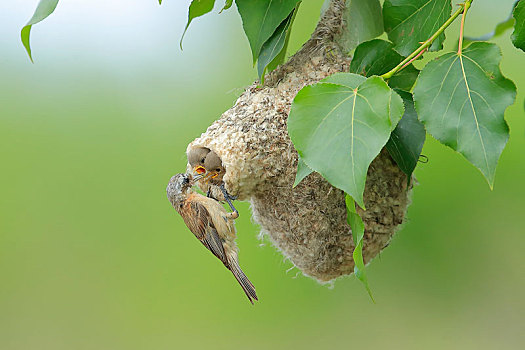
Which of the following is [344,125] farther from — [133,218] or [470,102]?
[133,218]

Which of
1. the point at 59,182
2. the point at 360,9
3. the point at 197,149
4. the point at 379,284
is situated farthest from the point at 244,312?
the point at 360,9

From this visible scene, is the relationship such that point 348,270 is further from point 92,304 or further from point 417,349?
point 92,304

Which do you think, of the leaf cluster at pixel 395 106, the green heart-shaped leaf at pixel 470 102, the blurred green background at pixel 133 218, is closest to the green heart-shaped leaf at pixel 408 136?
the leaf cluster at pixel 395 106

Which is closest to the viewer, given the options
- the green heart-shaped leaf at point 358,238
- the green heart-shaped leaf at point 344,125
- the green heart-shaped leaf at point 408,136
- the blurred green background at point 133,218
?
the green heart-shaped leaf at point 344,125

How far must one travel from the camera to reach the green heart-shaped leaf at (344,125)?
650 mm

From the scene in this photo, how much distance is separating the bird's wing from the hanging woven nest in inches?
3.5

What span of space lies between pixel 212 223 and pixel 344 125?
437 millimetres

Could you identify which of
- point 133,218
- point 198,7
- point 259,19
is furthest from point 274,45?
point 133,218

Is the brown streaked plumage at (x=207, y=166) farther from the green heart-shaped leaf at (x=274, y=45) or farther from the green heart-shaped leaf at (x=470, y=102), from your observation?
the green heart-shaped leaf at (x=470, y=102)

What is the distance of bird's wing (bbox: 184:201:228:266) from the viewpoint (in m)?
1.03

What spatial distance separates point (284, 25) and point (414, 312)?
1316mm

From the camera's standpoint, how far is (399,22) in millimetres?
959

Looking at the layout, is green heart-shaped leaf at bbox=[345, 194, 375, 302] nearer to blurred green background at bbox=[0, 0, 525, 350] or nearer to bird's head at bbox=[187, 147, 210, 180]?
bird's head at bbox=[187, 147, 210, 180]

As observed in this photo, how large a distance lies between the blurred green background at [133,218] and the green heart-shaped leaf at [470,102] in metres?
1.16
